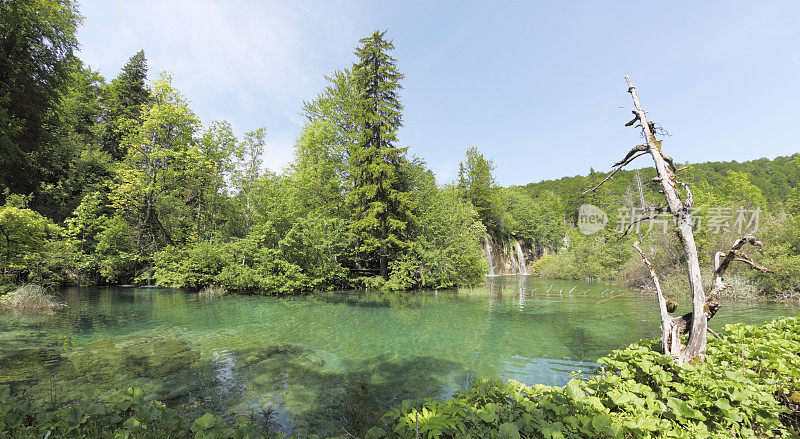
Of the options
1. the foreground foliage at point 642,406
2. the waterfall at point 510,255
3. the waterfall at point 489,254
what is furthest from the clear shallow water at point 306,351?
the waterfall at point 510,255

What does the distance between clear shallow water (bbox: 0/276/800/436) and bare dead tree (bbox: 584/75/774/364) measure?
2226 mm

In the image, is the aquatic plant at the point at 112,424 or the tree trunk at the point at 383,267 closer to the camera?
the aquatic plant at the point at 112,424

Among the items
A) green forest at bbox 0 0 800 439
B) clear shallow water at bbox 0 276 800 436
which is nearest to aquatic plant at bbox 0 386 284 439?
green forest at bbox 0 0 800 439

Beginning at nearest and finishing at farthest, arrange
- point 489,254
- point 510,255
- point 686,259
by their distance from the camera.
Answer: point 686,259, point 489,254, point 510,255

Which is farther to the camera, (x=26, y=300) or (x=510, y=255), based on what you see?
(x=510, y=255)

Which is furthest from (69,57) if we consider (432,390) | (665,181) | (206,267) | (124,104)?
(124,104)

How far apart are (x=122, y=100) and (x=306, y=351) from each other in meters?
36.7

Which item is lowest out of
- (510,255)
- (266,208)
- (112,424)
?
(112,424)

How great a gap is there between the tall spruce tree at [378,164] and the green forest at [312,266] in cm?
15

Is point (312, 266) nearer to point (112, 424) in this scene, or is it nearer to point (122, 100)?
point (112, 424)

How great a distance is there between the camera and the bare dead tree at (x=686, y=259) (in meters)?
3.69

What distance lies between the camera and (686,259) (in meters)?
4.03

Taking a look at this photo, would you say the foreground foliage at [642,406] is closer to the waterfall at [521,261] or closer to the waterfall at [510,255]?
the waterfall at [510,255]

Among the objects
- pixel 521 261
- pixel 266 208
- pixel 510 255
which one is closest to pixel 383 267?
pixel 266 208
